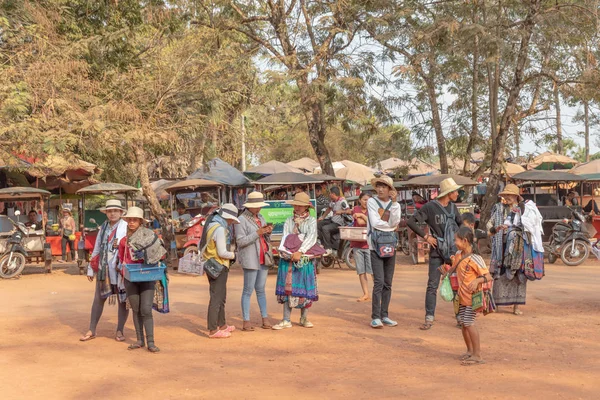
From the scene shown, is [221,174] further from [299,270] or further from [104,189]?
[299,270]

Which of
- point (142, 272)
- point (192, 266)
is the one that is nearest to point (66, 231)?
point (192, 266)

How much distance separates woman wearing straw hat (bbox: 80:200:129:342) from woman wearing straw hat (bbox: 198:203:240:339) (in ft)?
3.13

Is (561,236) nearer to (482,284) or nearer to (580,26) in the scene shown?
(580,26)

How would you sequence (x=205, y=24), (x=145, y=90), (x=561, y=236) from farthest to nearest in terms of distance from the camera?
(x=205, y=24), (x=145, y=90), (x=561, y=236)

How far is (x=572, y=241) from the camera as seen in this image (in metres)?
15.5

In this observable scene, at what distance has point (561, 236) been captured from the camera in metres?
15.7

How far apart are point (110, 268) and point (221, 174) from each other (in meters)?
12.0

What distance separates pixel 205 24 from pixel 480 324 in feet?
43.5

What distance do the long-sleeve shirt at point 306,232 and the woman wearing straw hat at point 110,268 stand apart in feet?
6.36

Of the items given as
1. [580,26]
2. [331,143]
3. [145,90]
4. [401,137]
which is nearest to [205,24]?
[145,90]

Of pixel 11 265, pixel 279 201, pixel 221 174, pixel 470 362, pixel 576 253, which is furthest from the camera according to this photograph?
pixel 221 174

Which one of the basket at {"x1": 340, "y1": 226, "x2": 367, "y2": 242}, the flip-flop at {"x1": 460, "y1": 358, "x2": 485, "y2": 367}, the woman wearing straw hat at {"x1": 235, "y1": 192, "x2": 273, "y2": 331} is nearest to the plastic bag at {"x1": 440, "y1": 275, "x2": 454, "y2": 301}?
the flip-flop at {"x1": 460, "y1": 358, "x2": 485, "y2": 367}

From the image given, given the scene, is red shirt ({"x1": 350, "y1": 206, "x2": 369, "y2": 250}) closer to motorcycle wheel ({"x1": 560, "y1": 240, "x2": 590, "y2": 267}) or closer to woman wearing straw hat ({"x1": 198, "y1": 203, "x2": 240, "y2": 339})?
woman wearing straw hat ({"x1": 198, "y1": 203, "x2": 240, "y2": 339})

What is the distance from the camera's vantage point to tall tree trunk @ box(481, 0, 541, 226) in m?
16.1
